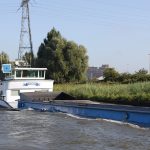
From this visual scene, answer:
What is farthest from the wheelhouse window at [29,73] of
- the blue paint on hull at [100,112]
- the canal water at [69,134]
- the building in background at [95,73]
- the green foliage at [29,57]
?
the building in background at [95,73]

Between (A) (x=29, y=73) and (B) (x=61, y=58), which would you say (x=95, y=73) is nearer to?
(B) (x=61, y=58)

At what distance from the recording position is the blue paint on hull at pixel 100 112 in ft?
65.4

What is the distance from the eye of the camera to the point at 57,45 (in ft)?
234

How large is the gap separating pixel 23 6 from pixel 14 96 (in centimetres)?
2826

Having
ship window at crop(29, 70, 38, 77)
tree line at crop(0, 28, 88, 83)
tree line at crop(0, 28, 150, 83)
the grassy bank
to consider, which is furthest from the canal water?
tree line at crop(0, 28, 88, 83)

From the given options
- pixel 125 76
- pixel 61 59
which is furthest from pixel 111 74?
pixel 61 59

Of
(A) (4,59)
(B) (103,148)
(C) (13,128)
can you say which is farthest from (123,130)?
(A) (4,59)

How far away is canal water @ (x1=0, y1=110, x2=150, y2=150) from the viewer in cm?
1603

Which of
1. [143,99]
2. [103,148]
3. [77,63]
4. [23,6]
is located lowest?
[103,148]

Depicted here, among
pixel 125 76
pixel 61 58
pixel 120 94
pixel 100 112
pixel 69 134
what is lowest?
pixel 69 134

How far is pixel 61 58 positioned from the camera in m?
70.9

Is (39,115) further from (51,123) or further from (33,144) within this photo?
(33,144)

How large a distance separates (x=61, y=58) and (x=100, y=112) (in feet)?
158

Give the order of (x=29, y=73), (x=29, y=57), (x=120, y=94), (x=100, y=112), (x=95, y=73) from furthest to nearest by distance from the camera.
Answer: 1. (x=95, y=73)
2. (x=29, y=57)
3. (x=29, y=73)
4. (x=120, y=94)
5. (x=100, y=112)
